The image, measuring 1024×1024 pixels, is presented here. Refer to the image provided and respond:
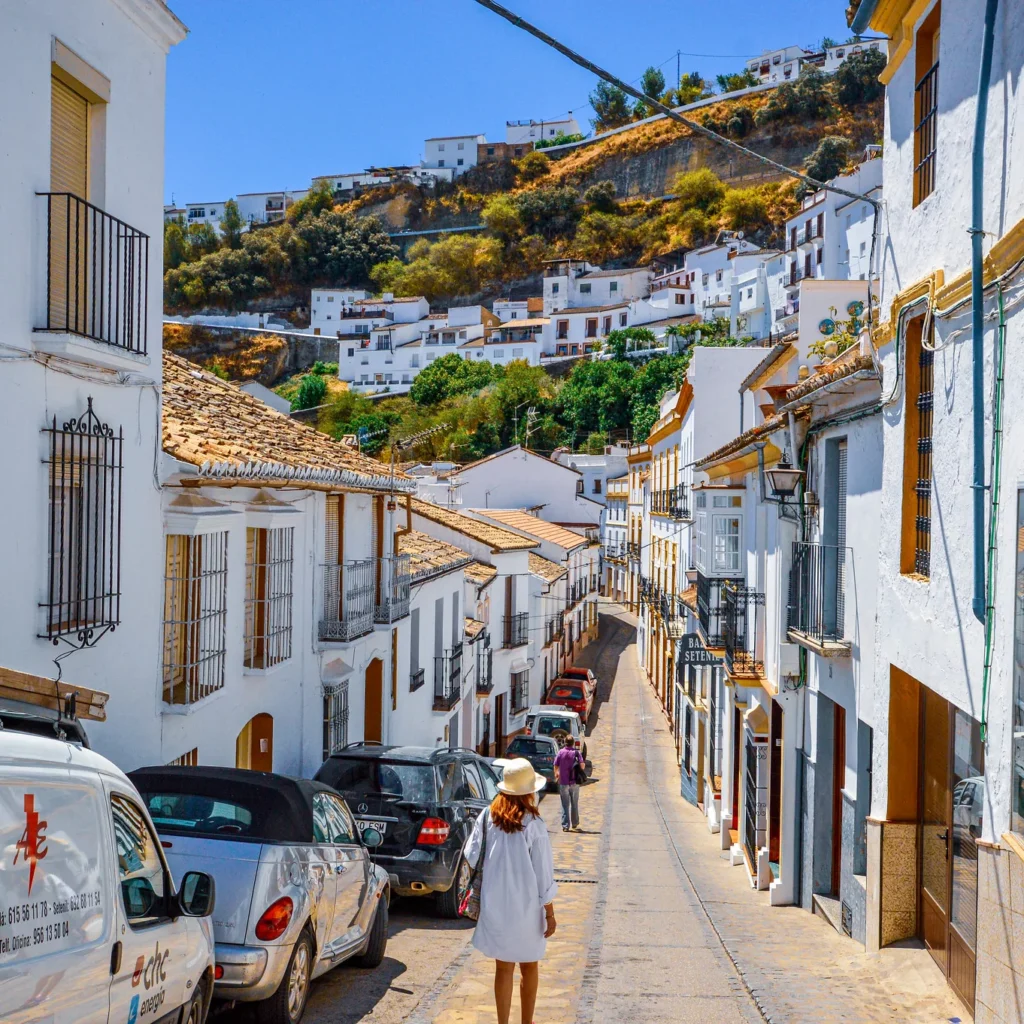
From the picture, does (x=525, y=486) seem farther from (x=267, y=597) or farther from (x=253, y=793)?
(x=253, y=793)

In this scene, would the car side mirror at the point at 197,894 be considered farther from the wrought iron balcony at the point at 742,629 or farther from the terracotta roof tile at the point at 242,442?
the wrought iron balcony at the point at 742,629

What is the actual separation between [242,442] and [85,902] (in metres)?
7.31

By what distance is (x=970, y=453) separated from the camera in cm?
671

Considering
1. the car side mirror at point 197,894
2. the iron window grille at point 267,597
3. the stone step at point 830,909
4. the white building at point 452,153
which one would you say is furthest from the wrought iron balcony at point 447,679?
the white building at point 452,153

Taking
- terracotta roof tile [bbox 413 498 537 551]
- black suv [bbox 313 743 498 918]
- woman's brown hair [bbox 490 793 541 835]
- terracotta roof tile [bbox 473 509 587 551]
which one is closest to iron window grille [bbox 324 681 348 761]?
black suv [bbox 313 743 498 918]

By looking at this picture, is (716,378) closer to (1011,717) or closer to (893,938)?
(893,938)

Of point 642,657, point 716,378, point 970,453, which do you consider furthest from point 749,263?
point 970,453

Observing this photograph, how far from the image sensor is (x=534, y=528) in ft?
133

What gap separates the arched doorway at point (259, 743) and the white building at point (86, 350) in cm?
316

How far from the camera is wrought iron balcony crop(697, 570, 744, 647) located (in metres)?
16.2

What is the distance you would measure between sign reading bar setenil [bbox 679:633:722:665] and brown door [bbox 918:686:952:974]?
9078 mm

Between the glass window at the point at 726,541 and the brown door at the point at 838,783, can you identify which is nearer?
the brown door at the point at 838,783

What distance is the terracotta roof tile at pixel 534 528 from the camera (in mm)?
38844

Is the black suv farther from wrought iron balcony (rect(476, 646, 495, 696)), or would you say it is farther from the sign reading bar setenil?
wrought iron balcony (rect(476, 646, 495, 696))
